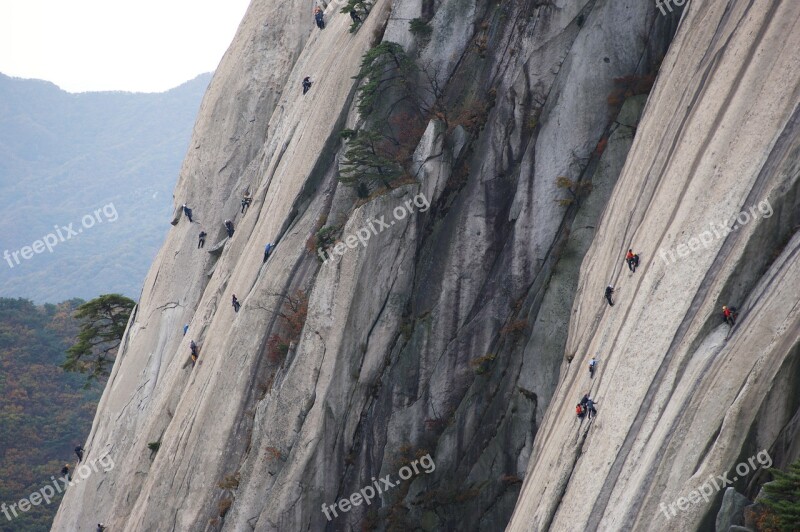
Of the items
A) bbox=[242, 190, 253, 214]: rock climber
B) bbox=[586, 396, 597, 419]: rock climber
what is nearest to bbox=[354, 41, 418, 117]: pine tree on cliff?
bbox=[242, 190, 253, 214]: rock climber

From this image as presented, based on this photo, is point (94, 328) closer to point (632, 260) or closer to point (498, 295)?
point (498, 295)

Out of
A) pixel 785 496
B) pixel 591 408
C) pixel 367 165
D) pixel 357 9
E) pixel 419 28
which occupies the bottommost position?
pixel 785 496
